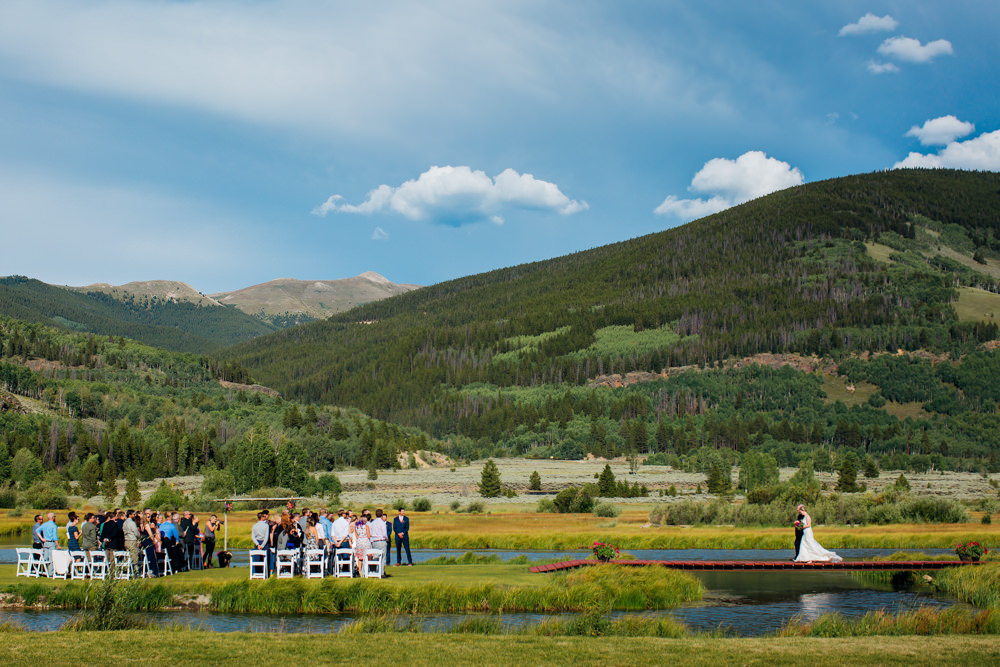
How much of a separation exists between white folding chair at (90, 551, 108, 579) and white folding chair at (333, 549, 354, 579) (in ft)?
20.9

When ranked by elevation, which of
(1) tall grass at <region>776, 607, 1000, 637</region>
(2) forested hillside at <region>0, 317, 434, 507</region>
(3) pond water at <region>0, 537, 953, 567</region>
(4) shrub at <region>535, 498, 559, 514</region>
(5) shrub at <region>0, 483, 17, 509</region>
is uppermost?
(2) forested hillside at <region>0, 317, 434, 507</region>

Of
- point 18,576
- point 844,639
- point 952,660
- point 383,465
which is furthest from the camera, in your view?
point 383,465

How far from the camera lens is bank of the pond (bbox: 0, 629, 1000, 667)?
14.6 metres

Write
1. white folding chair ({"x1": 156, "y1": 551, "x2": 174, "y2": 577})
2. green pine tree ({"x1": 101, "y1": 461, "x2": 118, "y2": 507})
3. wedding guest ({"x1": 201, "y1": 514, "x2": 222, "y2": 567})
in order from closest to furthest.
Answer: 1. white folding chair ({"x1": 156, "y1": 551, "x2": 174, "y2": 577})
2. wedding guest ({"x1": 201, "y1": 514, "x2": 222, "y2": 567})
3. green pine tree ({"x1": 101, "y1": 461, "x2": 118, "y2": 507})

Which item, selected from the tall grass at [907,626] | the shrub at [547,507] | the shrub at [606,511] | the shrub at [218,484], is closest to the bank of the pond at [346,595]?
the tall grass at [907,626]

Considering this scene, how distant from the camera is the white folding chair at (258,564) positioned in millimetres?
24859

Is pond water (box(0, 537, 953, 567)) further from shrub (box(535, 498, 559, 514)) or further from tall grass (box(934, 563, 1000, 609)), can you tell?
shrub (box(535, 498, 559, 514))

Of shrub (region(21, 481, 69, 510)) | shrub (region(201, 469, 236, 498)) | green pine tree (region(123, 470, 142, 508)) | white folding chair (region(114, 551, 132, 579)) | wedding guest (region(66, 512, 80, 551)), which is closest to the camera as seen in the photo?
white folding chair (region(114, 551, 132, 579))

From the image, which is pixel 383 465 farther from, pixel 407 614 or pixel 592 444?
pixel 407 614

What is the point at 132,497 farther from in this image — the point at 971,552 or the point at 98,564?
the point at 971,552

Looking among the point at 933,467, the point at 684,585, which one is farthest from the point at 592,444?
the point at 684,585

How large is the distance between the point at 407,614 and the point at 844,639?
1071 centimetres

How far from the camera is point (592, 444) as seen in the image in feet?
580

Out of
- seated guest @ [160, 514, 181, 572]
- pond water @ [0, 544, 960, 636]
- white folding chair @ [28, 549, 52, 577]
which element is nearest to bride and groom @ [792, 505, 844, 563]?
pond water @ [0, 544, 960, 636]
